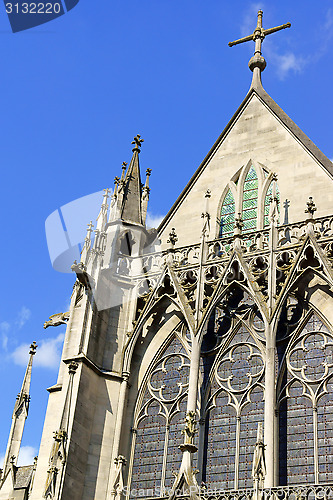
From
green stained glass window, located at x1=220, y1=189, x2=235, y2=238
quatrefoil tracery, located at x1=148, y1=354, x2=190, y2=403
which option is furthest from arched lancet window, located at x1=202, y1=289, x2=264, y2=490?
green stained glass window, located at x1=220, y1=189, x2=235, y2=238

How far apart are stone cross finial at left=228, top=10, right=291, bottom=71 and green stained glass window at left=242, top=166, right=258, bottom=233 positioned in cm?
372

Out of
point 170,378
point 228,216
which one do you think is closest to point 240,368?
point 170,378

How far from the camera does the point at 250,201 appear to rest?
860 inches

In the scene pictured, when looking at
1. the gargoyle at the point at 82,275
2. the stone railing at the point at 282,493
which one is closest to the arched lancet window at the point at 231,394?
the stone railing at the point at 282,493

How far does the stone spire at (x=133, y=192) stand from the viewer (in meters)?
21.8

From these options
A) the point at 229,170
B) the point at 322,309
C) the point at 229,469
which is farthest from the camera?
the point at 229,170

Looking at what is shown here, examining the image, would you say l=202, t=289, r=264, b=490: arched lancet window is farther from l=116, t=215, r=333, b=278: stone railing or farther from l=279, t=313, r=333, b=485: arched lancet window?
l=116, t=215, r=333, b=278: stone railing

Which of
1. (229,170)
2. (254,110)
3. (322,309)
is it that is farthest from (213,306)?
(254,110)

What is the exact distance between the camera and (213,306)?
18.7 meters

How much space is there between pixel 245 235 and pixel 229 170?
316 centimetres

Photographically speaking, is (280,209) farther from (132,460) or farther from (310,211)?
(132,460)

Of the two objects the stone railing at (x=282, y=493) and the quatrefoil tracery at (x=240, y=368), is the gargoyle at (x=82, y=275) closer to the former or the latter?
the quatrefoil tracery at (x=240, y=368)

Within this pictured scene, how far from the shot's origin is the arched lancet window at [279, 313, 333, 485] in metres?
16.5

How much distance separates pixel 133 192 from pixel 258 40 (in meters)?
6.12
